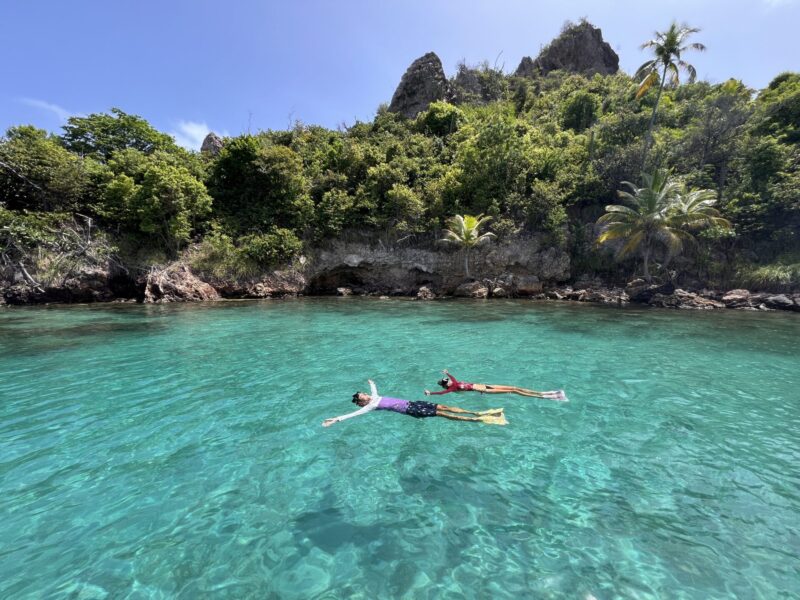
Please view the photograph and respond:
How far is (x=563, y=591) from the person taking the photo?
3.22 m

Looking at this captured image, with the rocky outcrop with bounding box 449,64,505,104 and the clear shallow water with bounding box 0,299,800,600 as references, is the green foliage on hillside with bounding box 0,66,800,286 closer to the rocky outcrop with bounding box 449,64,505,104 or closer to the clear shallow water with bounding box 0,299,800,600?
the rocky outcrop with bounding box 449,64,505,104

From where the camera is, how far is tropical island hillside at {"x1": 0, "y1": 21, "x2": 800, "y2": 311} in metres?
→ 22.4

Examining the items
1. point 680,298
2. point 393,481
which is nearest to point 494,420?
point 393,481

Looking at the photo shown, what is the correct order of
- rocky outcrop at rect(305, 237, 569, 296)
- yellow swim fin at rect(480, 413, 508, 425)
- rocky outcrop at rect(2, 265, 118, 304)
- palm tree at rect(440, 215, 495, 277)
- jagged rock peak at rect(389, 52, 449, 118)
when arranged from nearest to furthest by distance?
yellow swim fin at rect(480, 413, 508, 425) → rocky outcrop at rect(2, 265, 118, 304) → palm tree at rect(440, 215, 495, 277) → rocky outcrop at rect(305, 237, 569, 296) → jagged rock peak at rect(389, 52, 449, 118)

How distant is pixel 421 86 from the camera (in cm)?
4188

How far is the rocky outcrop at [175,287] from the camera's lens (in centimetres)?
2342

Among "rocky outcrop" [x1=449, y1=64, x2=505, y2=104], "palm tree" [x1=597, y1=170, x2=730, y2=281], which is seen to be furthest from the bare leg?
"rocky outcrop" [x1=449, y1=64, x2=505, y2=104]

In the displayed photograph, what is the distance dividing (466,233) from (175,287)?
20.9 meters

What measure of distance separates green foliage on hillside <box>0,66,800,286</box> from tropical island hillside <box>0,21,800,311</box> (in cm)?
14

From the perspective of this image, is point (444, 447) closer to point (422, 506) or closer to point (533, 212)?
point (422, 506)

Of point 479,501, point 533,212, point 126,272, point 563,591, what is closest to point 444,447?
point 479,501

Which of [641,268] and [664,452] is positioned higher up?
[641,268]

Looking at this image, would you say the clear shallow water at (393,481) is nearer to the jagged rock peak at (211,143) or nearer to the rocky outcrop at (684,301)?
the rocky outcrop at (684,301)

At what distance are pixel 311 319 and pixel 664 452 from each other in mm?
14627
